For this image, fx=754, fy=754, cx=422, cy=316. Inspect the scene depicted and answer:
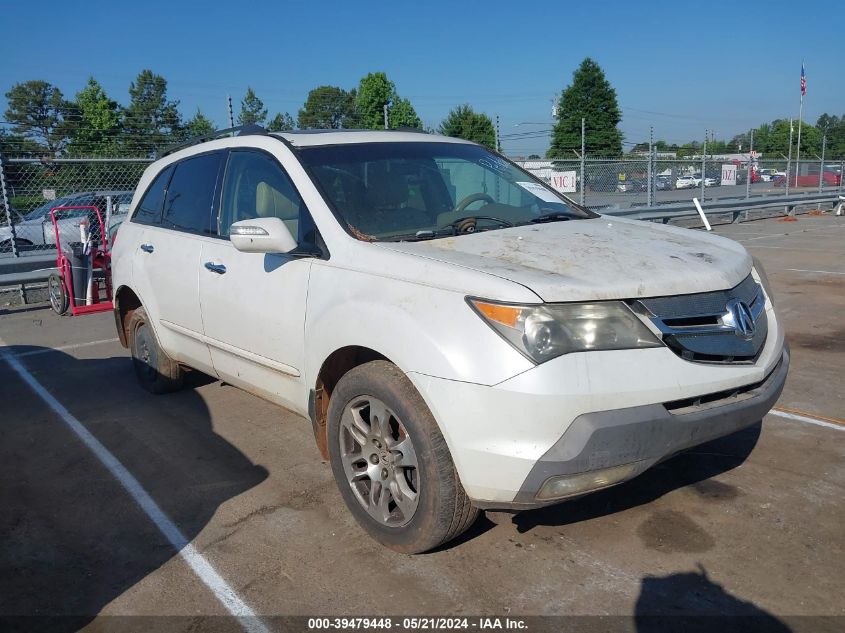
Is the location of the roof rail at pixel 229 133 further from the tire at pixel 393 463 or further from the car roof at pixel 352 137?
the tire at pixel 393 463

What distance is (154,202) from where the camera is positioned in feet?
18.2

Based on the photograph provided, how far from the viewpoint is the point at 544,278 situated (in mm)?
2883

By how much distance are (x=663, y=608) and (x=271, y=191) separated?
2852 mm

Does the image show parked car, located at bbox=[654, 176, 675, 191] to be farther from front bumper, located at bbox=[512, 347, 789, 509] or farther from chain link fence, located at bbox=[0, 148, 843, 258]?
front bumper, located at bbox=[512, 347, 789, 509]

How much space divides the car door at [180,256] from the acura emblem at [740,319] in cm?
297

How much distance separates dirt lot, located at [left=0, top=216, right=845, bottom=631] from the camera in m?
2.93

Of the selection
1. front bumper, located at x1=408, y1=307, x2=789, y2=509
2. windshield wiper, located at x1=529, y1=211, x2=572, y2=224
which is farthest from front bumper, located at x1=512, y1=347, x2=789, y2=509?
windshield wiper, located at x1=529, y1=211, x2=572, y2=224

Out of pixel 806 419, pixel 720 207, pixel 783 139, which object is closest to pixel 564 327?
pixel 806 419

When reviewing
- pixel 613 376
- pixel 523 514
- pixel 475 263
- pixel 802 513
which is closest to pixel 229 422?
pixel 523 514

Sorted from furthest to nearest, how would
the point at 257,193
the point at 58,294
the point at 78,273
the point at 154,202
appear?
the point at 58,294 < the point at 78,273 < the point at 154,202 < the point at 257,193

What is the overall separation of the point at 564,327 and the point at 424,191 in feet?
5.28

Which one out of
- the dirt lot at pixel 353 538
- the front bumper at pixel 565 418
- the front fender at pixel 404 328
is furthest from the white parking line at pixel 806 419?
the front fender at pixel 404 328

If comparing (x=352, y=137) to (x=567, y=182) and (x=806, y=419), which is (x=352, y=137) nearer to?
(x=806, y=419)

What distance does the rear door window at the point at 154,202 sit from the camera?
5449mm
